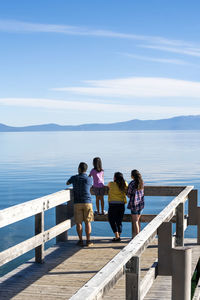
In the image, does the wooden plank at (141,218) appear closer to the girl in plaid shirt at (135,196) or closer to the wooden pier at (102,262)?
the wooden pier at (102,262)

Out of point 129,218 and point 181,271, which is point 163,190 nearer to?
point 129,218

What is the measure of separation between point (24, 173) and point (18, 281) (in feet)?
153

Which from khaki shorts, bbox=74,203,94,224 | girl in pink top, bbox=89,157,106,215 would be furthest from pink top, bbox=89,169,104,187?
khaki shorts, bbox=74,203,94,224

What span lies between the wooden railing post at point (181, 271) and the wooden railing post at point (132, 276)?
75cm

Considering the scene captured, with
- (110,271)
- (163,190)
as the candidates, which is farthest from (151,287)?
(110,271)

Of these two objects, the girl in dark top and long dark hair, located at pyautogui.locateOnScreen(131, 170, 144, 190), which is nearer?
long dark hair, located at pyautogui.locateOnScreen(131, 170, 144, 190)

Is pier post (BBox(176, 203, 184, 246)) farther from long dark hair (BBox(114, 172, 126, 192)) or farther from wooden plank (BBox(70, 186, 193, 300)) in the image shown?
wooden plank (BBox(70, 186, 193, 300))

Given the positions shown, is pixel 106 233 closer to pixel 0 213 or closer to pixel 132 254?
pixel 0 213

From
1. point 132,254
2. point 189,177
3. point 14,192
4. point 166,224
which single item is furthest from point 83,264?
point 189,177

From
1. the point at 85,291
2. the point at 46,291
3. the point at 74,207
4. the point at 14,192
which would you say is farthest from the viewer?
the point at 14,192

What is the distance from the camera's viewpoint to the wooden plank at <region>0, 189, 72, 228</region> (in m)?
6.06

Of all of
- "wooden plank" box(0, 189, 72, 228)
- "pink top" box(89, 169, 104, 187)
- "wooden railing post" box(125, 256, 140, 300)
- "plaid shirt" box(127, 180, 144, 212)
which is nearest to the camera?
"wooden railing post" box(125, 256, 140, 300)

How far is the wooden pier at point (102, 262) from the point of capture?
3.70 metres

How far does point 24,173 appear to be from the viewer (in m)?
53.0
